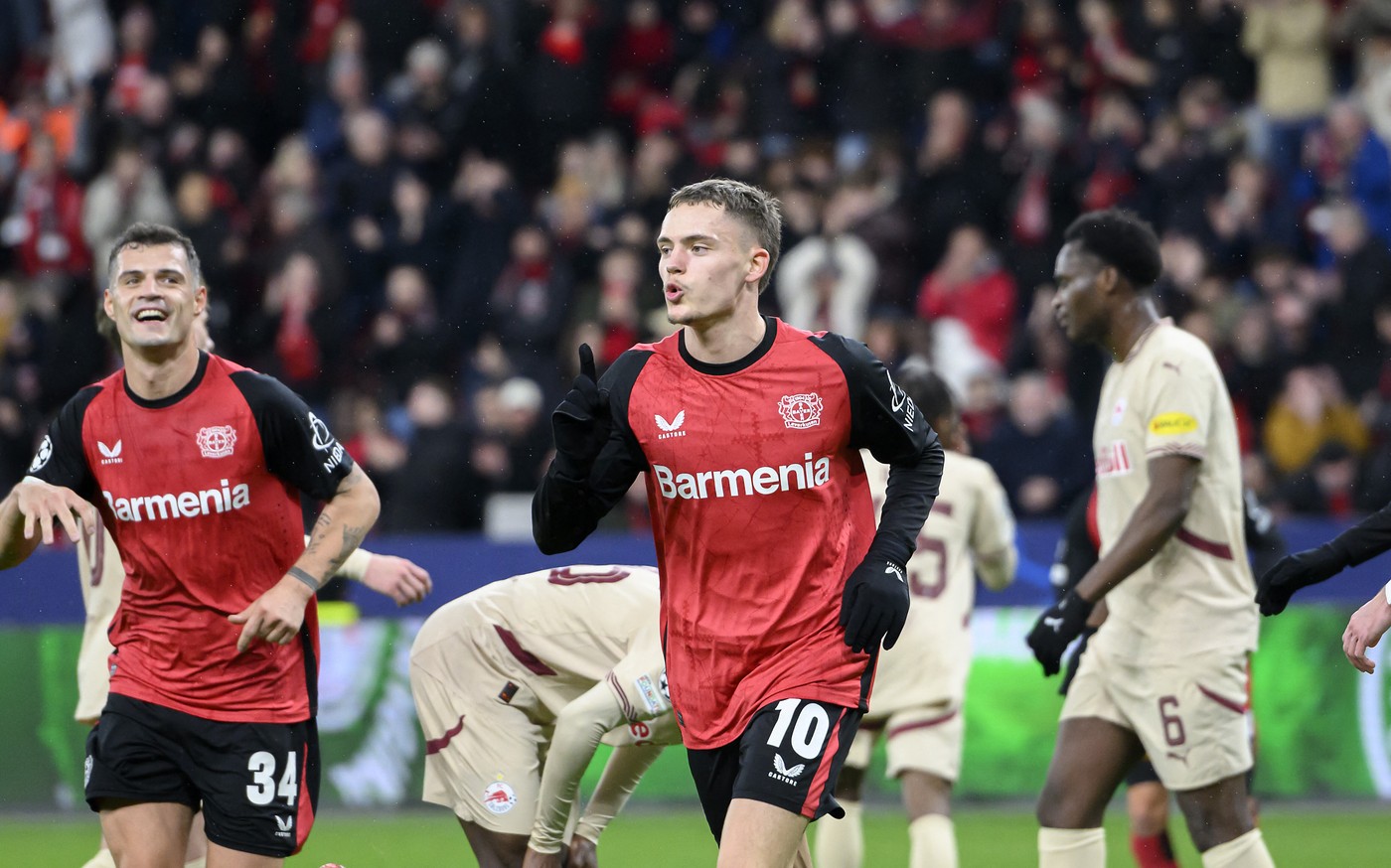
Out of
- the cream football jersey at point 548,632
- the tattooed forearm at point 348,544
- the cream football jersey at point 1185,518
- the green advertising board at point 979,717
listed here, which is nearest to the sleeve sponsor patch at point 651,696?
the cream football jersey at point 548,632

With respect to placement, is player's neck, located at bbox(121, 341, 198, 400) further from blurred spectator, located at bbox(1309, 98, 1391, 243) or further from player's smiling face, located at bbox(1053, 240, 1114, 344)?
blurred spectator, located at bbox(1309, 98, 1391, 243)

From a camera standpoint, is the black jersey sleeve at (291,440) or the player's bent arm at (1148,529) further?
the player's bent arm at (1148,529)

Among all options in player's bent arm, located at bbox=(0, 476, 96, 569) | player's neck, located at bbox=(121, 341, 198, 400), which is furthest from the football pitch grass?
player's neck, located at bbox=(121, 341, 198, 400)

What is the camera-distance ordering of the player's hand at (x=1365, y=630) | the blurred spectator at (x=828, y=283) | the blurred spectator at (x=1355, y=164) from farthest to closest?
1. the blurred spectator at (x=1355, y=164)
2. the blurred spectator at (x=828, y=283)
3. the player's hand at (x=1365, y=630)

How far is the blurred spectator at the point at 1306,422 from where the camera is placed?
1345cm

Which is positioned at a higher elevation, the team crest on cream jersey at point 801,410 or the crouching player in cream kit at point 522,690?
the team crest on cream jersey at point 801,410

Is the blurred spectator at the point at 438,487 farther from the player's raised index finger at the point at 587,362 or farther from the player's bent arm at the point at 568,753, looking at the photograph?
the player's raised index finger at the point at 587,362

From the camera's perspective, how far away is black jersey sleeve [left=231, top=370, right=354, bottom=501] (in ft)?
19.8

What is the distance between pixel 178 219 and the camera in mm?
15523

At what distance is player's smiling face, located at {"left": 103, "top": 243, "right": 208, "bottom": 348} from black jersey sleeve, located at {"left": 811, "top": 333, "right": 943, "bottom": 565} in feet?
6.64

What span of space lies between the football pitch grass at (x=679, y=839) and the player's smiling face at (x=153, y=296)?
4.27 m

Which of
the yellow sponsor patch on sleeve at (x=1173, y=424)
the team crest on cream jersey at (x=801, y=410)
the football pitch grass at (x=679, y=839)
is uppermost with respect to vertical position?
the team crest on cream jersey at (x=801, y=410)

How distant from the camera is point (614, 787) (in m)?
6.72

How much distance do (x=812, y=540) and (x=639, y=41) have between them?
12.1 m
